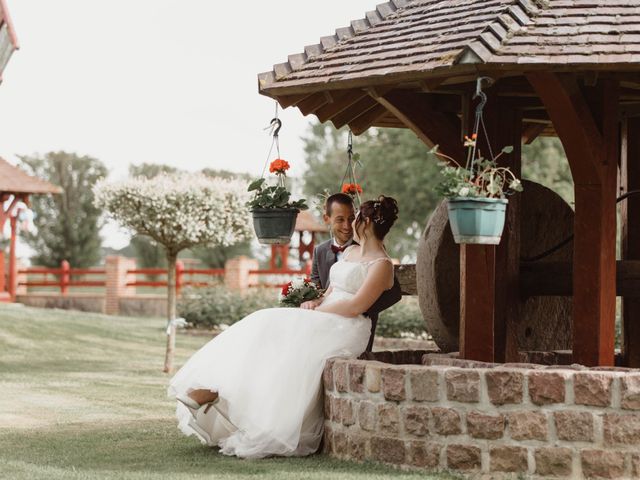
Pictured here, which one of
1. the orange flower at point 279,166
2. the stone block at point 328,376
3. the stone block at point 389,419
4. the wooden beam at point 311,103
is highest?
the wooden beam at point 311,103

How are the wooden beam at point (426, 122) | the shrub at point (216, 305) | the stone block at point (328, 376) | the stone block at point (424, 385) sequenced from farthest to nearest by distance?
1. the shrub at point (216, 305)
2. the wooden beam at point (426, 122)
3. the stone block at point (328, 376)
4. the stone block at point (424, 385)

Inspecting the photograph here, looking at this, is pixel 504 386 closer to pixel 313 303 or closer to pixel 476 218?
pixel 476 218

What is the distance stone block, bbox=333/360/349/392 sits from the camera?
25.1ft

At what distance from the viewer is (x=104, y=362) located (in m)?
18.9

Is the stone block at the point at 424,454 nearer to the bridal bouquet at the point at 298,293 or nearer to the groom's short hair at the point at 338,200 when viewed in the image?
the bridal bouquet at the point at 298,293

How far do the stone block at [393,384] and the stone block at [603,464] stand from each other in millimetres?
1206

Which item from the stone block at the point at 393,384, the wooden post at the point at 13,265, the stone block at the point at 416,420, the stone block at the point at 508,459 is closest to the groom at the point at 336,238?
the stone block at the point at 393,384

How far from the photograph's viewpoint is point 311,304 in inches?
332

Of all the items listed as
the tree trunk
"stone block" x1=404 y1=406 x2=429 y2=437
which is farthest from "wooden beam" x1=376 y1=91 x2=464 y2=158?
the tree trunk

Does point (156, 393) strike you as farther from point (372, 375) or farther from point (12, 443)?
point (372, 375)

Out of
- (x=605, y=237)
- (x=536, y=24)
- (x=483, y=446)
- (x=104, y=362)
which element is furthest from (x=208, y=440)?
(x=104, y=362)

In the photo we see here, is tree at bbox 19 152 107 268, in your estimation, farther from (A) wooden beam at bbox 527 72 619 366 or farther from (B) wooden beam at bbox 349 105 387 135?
(A) wooden beam at bbox 527 72 619 366

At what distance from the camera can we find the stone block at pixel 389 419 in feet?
23.9

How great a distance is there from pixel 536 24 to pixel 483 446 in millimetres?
2863
